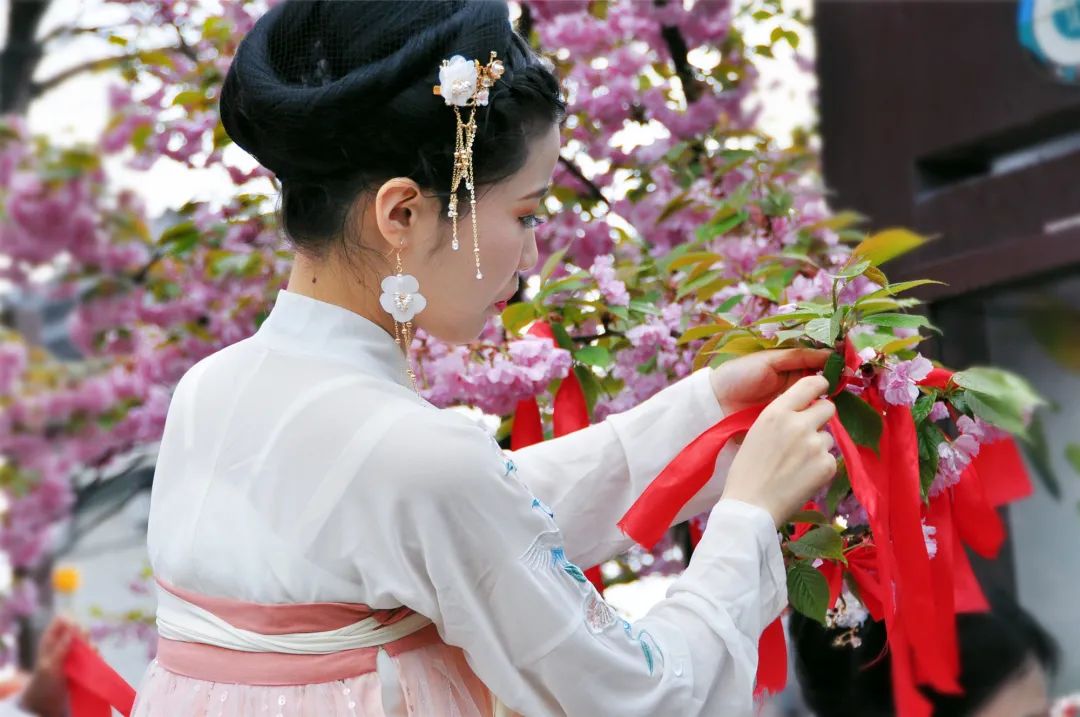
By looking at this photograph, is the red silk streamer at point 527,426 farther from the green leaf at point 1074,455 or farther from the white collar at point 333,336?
the green leaf at point 1074,455

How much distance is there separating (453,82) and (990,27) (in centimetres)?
205

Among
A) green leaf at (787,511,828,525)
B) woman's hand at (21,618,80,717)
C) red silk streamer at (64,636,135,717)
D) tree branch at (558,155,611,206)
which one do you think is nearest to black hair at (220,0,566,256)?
green leaf at (787,511,828,525)

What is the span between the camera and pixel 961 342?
2730mm

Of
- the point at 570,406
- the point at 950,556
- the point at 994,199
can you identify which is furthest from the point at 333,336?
the point at 994,199

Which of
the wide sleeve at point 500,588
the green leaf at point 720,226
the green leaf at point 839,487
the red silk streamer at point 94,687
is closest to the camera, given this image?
the wide sleeve at point 500,588

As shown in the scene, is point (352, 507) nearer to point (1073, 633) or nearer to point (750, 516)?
point (750, 516)

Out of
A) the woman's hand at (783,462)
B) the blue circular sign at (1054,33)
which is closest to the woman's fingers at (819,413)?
the woman's hand at (783,462)

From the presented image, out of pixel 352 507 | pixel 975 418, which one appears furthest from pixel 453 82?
pixel 975 418

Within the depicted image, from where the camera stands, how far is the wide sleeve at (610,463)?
1495 millimetres

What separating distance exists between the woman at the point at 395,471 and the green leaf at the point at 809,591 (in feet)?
0.45

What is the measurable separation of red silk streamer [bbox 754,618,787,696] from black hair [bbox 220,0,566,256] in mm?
622

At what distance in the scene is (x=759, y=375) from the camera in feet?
4.62

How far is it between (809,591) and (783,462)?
0.22 m

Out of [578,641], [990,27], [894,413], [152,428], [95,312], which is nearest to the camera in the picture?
[578,641]
